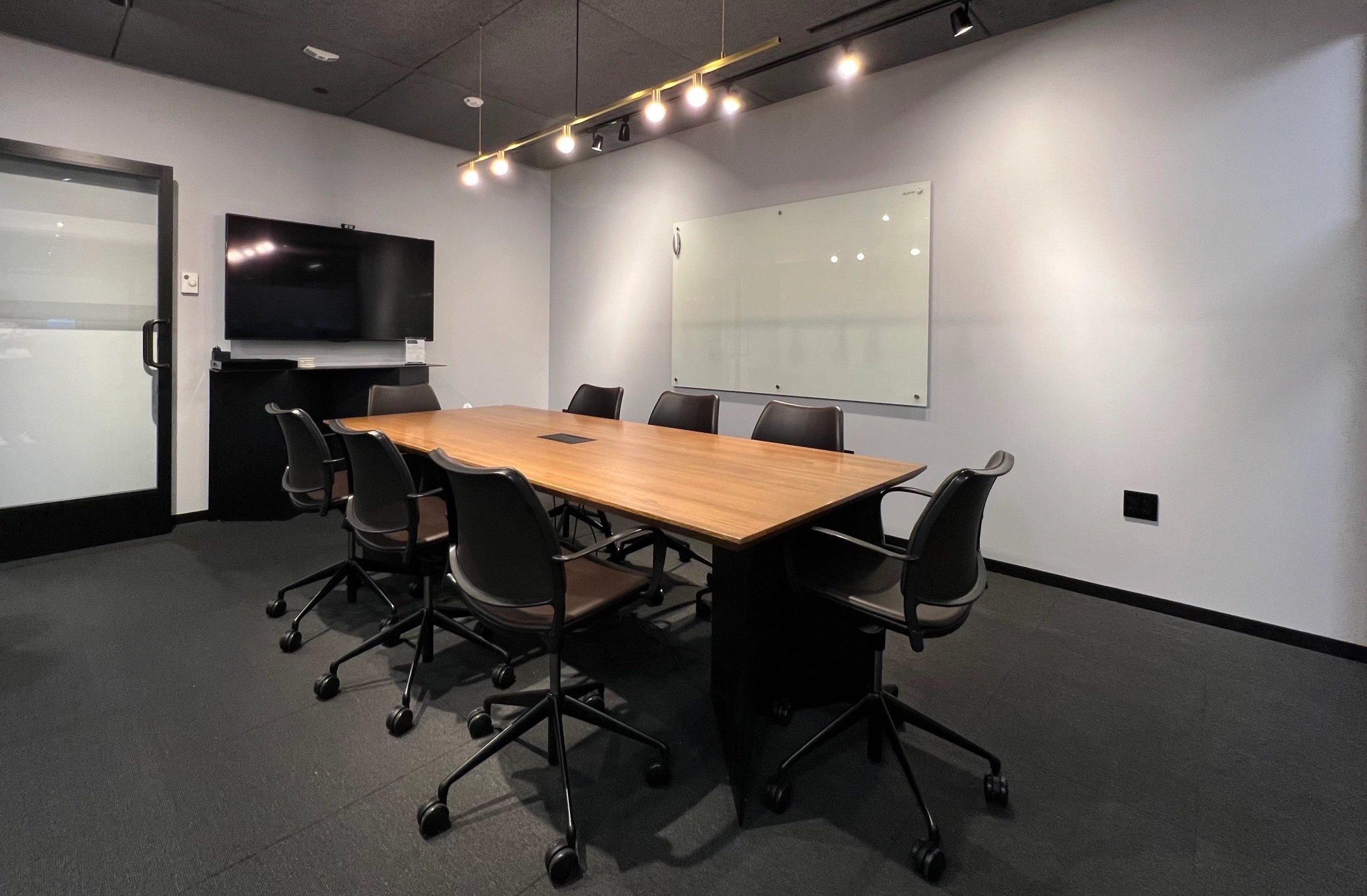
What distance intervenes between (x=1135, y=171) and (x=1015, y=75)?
81 centimetres

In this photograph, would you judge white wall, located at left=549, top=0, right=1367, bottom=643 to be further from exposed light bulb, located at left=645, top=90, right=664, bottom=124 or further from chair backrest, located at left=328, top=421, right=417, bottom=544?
chair backrest, located at left=328, top=421, right=417, bottom=544

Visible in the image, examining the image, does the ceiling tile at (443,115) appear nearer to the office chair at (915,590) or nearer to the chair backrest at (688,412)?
the chair backrest at (688,412)

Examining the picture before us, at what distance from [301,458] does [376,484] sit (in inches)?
34.1

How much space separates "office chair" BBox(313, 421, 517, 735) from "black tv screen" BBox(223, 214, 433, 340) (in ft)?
8.81

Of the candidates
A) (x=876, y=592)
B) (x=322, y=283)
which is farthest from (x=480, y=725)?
(x=322, y=283)

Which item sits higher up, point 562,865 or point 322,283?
point 322,283

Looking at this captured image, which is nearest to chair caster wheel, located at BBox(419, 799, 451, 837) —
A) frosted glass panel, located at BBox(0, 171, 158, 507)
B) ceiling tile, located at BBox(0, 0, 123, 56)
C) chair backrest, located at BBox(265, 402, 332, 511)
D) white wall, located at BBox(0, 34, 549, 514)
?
chair backrest, located at BBox(265, 402, 332, 511)

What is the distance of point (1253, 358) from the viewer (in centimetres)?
283

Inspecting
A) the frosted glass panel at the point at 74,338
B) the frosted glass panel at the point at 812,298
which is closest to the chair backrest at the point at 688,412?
the frosted glass panel at the point at 812,298

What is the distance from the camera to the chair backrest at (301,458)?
279 cm

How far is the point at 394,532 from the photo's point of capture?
2396mm

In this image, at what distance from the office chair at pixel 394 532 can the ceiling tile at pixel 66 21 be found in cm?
278

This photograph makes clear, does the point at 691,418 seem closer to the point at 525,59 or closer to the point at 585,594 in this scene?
the point at 585,594

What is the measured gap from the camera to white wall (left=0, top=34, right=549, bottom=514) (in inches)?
151
